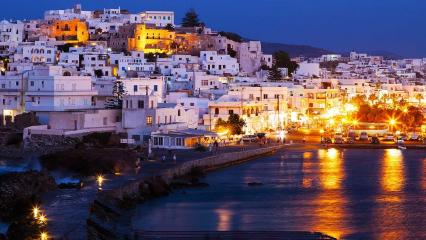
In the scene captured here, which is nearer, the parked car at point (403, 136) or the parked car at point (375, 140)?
the parked car at point (375, 140)

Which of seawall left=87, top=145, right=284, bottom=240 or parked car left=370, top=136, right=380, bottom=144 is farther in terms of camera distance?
parked car left=370, top=136, right=380, bottom=144

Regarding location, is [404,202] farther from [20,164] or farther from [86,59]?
[86,59]

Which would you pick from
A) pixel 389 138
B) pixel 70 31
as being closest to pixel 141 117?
pixel 389 138

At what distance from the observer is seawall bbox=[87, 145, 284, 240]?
15.8 meters

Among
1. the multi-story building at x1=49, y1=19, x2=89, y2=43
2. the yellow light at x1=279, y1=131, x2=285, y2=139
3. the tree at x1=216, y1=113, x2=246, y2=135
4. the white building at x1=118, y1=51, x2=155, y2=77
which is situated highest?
the multi-story building at x1=49, y1=19, x2=89, y2=43

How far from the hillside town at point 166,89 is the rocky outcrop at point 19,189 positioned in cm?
940

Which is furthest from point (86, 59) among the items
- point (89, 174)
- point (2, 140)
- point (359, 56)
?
point (359, 56)

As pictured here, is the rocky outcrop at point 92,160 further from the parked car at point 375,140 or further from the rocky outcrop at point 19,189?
the parked car at point 375,140

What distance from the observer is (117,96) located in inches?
1468

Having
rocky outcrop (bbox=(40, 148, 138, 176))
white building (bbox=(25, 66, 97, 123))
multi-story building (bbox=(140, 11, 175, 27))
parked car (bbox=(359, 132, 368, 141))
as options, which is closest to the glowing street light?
rocky outcrop (bbox=(40, 148, 138, 176))

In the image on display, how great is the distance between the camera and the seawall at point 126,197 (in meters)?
15.8

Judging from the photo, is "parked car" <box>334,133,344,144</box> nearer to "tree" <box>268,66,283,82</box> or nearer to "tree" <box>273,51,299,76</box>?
"tree" <box>268,66,283,82</box>

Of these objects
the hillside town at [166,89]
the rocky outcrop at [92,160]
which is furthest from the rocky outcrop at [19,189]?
the hillside town at [166,89]

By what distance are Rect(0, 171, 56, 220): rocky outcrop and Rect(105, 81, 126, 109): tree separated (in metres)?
12.9
